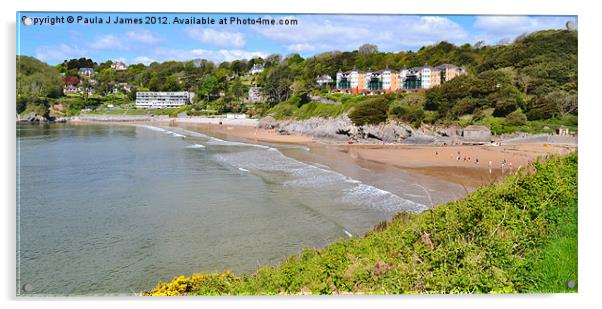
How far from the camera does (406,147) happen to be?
2836 centimetres

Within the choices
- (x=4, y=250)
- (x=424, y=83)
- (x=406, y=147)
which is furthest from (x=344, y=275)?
(x=424, y=83)

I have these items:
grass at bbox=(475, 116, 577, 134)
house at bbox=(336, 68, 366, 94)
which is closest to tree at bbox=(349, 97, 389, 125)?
house at bbox=(336, 68, 366, 94)

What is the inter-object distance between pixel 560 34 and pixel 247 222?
750cm

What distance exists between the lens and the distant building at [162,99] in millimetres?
38750

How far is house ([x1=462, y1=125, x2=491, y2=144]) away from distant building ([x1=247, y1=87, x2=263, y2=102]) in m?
28.8

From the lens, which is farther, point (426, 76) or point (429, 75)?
point (426, 76)

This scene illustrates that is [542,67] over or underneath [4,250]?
over

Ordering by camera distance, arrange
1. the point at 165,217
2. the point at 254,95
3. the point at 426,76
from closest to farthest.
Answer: the point at 165,217 < the point at 426,76 < the point at 254,95

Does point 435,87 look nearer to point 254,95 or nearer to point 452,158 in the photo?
point 452,158

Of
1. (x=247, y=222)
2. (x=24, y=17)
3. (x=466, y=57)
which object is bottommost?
(x=247, y=222)

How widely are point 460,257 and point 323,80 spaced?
32.8m

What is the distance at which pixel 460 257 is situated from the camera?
539 centimetres

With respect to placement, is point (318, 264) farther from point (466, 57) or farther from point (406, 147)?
point (406, 147)

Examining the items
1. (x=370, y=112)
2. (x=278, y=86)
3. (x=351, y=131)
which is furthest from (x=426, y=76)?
(x=278, y=86)
